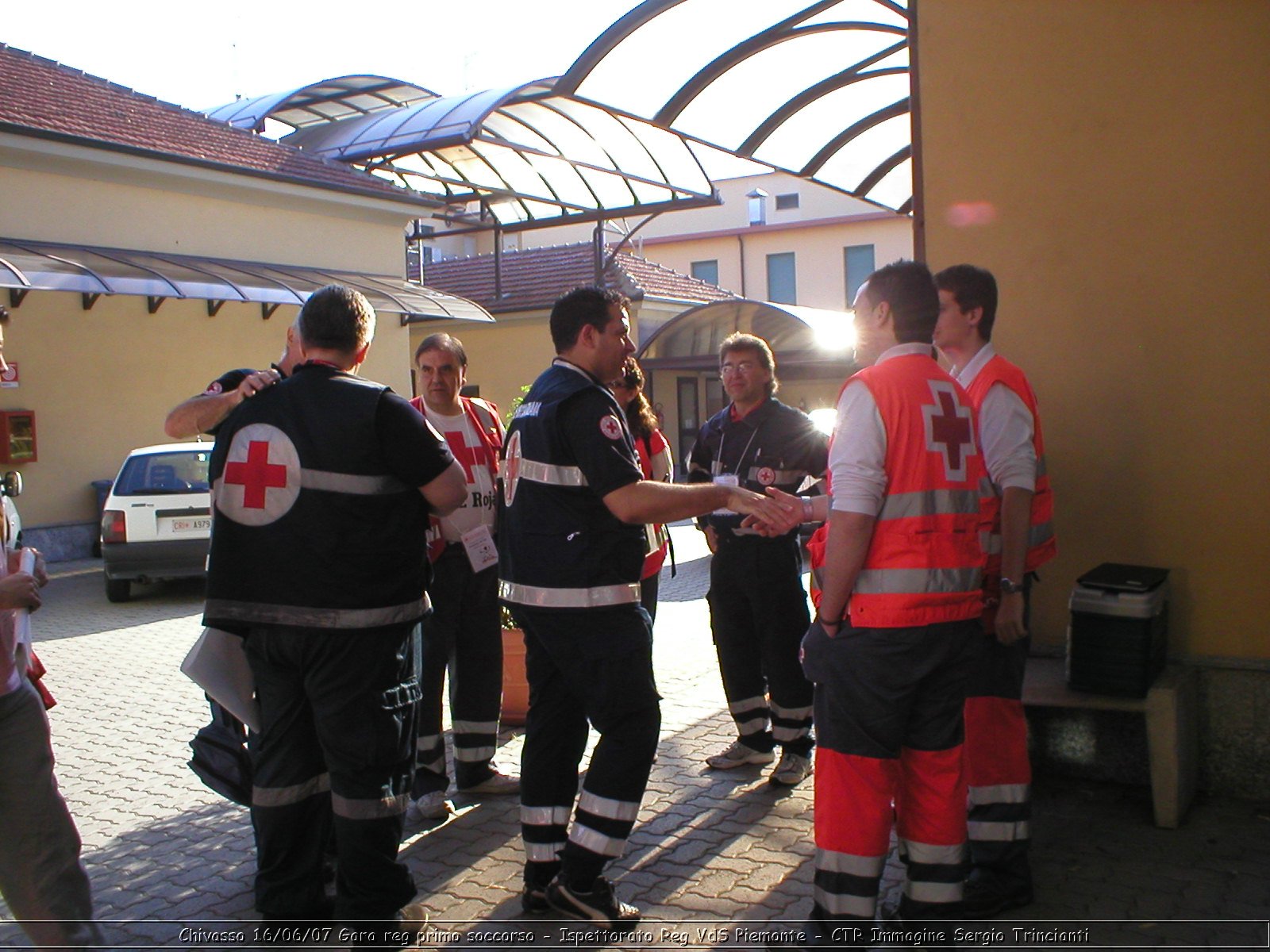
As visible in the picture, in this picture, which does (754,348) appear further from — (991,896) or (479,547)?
(991,896)

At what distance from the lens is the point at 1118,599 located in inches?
173

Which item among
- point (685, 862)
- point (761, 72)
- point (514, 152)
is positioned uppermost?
point (514, 152)

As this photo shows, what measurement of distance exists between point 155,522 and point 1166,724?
9960mm

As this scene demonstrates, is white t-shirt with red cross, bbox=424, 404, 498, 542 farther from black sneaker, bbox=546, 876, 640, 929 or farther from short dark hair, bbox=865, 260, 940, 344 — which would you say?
short dark hair, bbox=865, 260, 940, 344

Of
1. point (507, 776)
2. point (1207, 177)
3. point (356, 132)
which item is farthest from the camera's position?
point (356, 132)

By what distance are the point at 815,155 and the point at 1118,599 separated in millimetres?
5737

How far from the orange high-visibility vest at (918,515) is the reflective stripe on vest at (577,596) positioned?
778mm

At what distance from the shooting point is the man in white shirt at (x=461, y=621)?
16.5 feet

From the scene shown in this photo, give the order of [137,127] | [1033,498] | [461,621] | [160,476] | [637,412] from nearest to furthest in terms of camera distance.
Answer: [1033,498]
[461,621]
[637,412]
[160,476]
[137,127]

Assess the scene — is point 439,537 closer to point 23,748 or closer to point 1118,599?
point 23,748

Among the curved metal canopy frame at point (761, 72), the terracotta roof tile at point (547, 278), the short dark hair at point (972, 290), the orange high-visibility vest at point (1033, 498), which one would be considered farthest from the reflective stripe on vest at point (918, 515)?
the terracotta roof tile at point (547, 278)

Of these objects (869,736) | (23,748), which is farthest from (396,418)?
(869,736)

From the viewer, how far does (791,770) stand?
5.16 meters

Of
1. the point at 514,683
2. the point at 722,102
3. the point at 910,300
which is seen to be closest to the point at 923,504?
the point at 910,300
